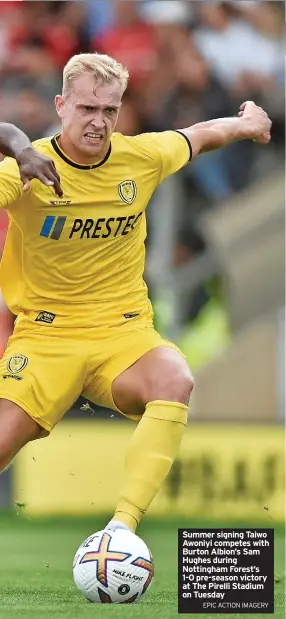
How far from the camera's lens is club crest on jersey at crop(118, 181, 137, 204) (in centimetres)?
564

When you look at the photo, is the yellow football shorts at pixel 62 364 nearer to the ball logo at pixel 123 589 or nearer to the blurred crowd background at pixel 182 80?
the ball logo at pixel 123 589

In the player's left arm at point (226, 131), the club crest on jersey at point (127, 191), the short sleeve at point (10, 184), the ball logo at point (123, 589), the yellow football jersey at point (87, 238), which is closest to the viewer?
the ball logo at point (123, 589)

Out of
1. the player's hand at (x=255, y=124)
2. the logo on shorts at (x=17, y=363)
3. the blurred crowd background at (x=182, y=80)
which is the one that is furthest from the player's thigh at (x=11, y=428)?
the blurred crowd background at (x=182, y=80)

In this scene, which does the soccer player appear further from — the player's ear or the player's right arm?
the player's right arm

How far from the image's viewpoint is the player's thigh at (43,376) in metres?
5.53

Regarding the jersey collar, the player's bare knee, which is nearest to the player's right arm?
the jersey collar

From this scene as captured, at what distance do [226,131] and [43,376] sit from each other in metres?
1.56

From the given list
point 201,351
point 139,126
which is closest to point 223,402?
point 201,351

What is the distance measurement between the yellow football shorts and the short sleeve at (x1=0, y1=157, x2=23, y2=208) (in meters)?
0.73

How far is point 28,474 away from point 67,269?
18.3 ft

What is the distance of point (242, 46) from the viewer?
493 inches

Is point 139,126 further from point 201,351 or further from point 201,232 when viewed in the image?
point 201,351

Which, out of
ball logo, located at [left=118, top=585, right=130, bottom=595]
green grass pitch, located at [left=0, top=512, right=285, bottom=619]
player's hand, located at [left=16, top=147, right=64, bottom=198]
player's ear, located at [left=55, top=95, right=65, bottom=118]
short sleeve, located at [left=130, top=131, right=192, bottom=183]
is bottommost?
green grass pitch, located at [left=0, top=512, right=285, bottom=619]

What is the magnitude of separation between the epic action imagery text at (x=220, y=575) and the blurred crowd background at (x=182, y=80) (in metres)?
7.03
